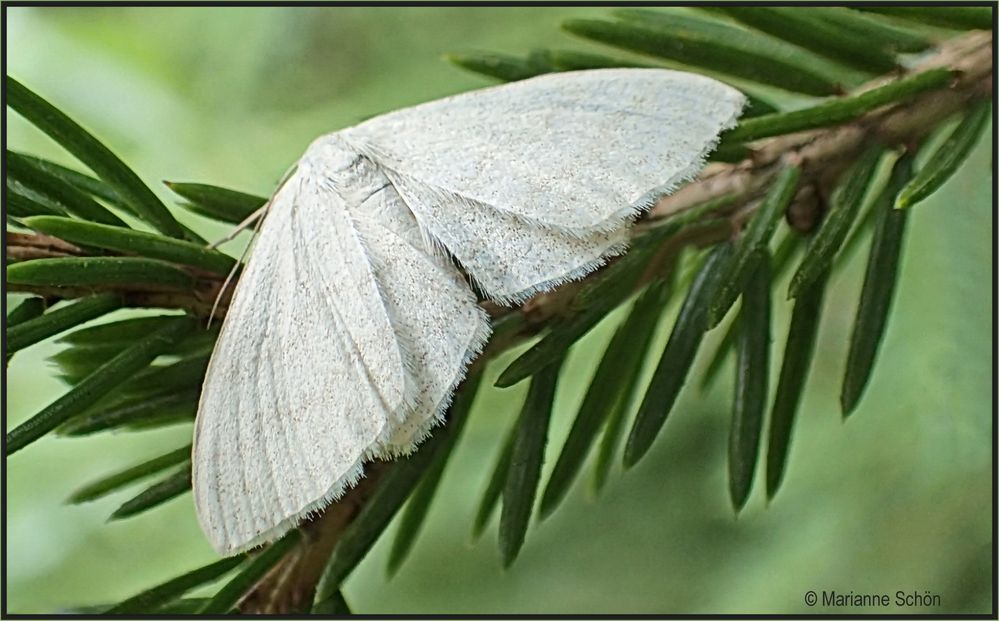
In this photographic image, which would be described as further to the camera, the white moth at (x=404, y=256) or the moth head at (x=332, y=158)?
the moth head at (x=332, y=158)

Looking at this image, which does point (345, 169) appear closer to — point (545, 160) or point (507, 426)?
point (545, 160)

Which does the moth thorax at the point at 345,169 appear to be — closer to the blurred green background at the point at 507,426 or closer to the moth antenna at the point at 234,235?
the moth antenna at the point at 234,235

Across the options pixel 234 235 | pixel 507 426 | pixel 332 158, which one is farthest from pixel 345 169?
pixel 507 426

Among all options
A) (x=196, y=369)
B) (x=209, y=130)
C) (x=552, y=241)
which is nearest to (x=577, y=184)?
(x=552, y=241)

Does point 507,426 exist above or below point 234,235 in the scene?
below

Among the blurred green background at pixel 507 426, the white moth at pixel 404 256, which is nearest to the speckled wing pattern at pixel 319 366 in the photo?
the white moth at pixel 404 256

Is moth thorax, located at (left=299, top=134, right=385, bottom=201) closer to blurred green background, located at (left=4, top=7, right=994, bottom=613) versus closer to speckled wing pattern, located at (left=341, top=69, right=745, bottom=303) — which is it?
speckled wing pattern, located at (left=341, top=69, right=745, bottom=303)
